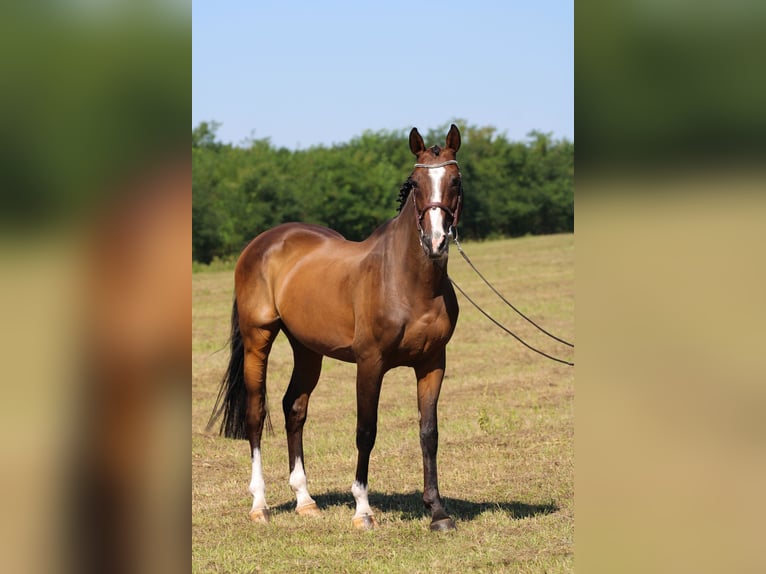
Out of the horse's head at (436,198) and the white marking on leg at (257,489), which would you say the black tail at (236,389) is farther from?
the horse's head at (436,198)

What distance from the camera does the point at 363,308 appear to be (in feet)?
21.2

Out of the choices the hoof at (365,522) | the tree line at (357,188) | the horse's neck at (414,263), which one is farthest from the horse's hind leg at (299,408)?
the tree line at (357,188)

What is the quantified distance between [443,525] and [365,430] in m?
0.86

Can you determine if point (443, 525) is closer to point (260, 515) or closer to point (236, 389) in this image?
point (260, 515)

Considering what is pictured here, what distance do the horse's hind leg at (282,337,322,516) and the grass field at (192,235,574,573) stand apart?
0.81ft

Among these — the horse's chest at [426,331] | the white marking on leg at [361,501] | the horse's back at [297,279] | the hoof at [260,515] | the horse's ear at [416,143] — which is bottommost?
the hoof at [260,515]

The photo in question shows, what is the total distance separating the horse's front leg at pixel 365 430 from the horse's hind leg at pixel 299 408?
664 millimetres

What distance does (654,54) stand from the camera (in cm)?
117

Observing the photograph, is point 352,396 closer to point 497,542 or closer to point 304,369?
point 304,369

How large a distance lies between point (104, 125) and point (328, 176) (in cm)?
4005

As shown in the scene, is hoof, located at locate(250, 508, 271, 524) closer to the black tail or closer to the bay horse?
the bay horse

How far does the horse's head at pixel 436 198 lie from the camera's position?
5.71 m

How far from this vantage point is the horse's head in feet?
18.7

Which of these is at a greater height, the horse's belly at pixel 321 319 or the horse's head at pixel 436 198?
the horse's head at pixel 436 198
